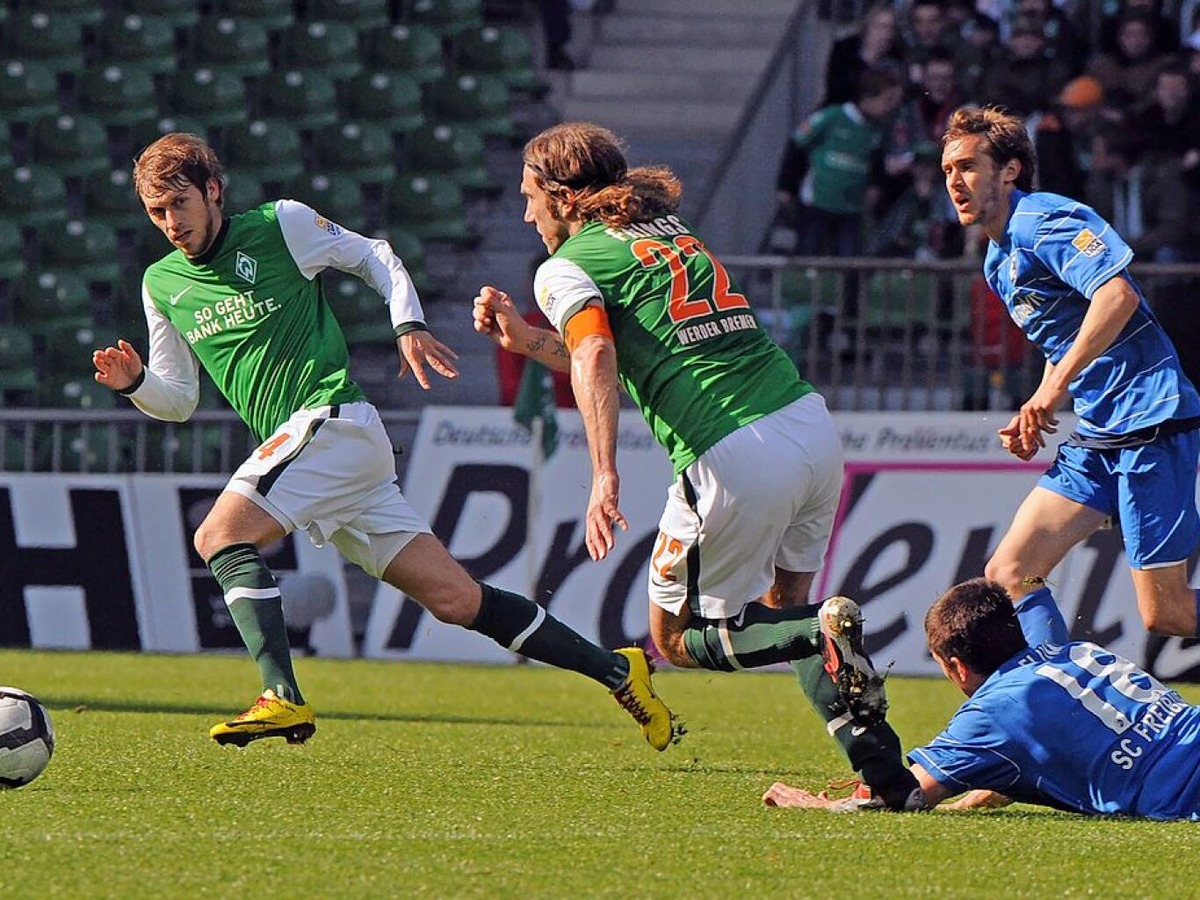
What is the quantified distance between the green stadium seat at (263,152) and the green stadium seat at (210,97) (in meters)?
0.18

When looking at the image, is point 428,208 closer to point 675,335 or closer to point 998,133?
point 998,133

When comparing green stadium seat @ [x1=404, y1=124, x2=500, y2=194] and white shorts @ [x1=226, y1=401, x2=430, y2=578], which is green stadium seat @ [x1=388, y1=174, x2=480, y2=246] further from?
white shorts @ [x1=226, y1=401, x2=430, y2=578]

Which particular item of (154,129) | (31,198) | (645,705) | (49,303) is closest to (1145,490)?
(645,705)

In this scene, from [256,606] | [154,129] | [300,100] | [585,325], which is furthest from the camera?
[300,100]

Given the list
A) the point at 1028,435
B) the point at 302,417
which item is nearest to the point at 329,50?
the point at 302,417

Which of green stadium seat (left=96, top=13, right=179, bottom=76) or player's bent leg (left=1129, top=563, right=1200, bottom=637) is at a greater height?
green stadium seat (left=96, top=13, right=179, bottom=76)

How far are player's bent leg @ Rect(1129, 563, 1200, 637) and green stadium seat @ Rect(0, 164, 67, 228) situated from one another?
36.0 feet

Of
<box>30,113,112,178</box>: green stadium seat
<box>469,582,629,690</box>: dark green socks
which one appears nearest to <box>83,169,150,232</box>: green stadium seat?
<box>30,113,112,178</box>: green stadium seat

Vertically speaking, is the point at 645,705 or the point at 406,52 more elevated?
the point at 406,52

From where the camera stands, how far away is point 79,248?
1576 cm

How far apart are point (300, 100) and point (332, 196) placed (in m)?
1.19

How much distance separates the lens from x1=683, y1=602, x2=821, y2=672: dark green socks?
5785 millimetres

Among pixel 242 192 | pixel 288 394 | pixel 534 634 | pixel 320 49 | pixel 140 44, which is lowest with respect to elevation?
pixel 534 634

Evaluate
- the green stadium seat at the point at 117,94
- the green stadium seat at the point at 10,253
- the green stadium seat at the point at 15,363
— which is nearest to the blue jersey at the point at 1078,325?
the green stadium seat at the point at 15,363
